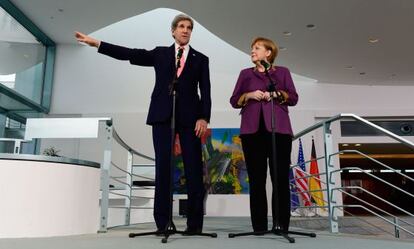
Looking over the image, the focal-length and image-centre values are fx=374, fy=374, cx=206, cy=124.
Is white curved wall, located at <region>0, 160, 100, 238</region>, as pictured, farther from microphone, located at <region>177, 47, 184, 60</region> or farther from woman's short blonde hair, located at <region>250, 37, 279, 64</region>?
woman's short blonde hair, located at <region>250, 37, 279, 64</region>

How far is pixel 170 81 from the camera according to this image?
6.58 feet

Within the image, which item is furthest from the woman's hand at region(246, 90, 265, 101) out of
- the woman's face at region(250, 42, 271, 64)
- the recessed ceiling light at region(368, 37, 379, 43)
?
the recessed ceiling light at region(368, 37, 379, 43)

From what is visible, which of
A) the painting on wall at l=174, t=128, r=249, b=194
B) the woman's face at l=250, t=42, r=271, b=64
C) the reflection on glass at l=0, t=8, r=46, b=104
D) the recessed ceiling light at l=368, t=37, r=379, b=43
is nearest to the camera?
the woman's face at l=250, t=42, r=271, b=64

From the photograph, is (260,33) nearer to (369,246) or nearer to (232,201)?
(232,201)

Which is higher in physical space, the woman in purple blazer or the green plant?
the green plant

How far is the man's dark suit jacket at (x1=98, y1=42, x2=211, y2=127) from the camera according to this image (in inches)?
77.4

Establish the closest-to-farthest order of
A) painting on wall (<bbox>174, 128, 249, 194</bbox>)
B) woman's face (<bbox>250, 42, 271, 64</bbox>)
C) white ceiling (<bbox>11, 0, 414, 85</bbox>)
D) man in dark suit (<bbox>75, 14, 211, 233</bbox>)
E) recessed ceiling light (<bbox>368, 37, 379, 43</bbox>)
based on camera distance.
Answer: man in dark suit (<bbox>75, 14, 211, 233</bbox>) < woman's face (<bbox>250, 42, 271, 64</bbox>) < white ceiling (<bbox>11, 0, 414, 85</bbox>) < recessed ceiling light (<bbox>368, 37, 379, 43</bbox>) < painting on wall (<bbox>174, 128, 249, 194</bbox>)

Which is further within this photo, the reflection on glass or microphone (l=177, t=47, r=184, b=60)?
the reflection on glass

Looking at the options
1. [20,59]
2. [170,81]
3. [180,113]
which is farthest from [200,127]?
[20,59]

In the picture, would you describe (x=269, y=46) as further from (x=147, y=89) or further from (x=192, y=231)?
(x=147, y=89)

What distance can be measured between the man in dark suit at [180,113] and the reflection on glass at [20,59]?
18.2 feet

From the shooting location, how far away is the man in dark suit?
1929 mm

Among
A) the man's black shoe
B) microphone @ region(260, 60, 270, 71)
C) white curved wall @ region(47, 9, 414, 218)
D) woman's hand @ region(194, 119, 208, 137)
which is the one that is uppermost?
white curved wall @ region(47, 9, 414, 218)

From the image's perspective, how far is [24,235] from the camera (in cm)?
196
